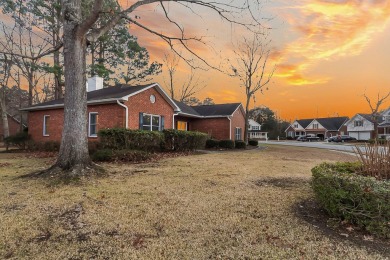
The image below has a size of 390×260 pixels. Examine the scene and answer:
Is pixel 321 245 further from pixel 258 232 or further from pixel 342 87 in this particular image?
pixel 342 87

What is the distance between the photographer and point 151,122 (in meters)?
18.0

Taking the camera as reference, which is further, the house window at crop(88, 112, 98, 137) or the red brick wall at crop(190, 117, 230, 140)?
the red brick wall at crop(190, 117, 230, 140)

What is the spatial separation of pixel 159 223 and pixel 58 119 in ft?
57.8

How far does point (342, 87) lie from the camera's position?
17.2m

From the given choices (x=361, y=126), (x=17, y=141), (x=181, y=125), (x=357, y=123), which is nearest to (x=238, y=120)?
(x=181, y=125)

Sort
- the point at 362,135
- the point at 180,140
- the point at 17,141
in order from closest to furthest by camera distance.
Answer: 1. the point at 180,140
2. the point at 17,141
3. the point at 362,135

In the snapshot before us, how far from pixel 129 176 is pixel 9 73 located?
3004cm

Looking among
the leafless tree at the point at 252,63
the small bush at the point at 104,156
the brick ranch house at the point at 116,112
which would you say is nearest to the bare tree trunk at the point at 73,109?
the small bush at the point at 104,156

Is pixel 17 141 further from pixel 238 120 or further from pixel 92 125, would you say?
pixel 238 120

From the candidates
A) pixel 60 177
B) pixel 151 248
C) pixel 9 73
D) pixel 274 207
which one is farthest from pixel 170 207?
pixel 9 73

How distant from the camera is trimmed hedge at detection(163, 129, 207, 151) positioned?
15.6 m

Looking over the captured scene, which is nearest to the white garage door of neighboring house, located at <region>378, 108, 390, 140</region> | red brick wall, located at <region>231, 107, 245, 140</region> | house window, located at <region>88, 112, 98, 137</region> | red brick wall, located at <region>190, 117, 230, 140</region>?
neighboring house, located at <region>378, 108, 390, 140</region>

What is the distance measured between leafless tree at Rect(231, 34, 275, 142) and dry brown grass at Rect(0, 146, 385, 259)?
74.9ft

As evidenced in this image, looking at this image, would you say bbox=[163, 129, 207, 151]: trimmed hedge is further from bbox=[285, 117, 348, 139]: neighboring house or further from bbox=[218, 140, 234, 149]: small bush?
→ bbox=[285, 117, 348, 139]: neighboring house
